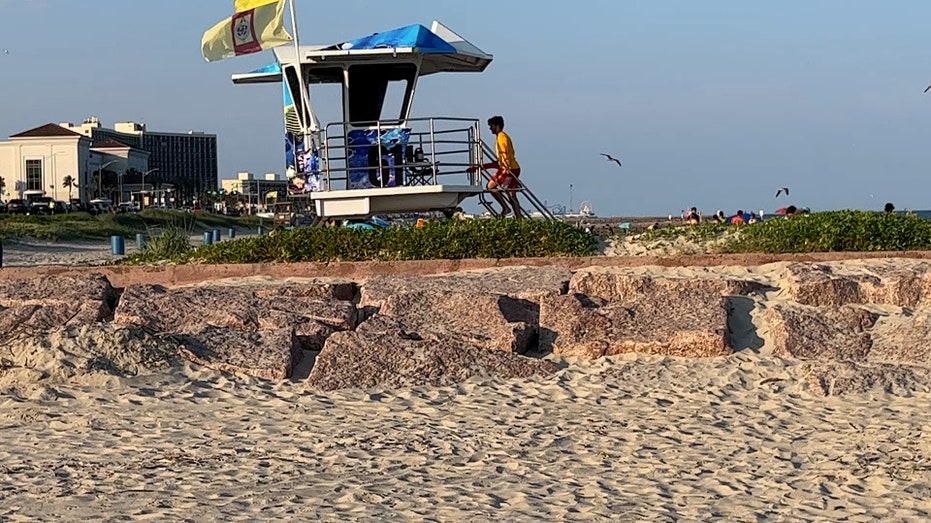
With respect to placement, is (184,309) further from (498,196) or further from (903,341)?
(498,196)

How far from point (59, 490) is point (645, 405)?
431 centimetres

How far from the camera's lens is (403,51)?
20203 millimetres

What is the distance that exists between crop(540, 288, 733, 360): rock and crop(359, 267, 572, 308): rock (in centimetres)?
50

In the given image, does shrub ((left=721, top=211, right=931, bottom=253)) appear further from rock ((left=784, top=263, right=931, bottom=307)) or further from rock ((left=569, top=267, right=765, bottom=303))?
rock ((left=569, top=267, right=765, bottom=303))

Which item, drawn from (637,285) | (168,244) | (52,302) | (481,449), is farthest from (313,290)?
(168,244)

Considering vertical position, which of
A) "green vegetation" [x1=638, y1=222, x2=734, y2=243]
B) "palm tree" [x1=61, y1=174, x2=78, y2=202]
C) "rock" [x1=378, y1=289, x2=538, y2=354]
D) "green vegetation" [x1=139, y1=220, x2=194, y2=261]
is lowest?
"rock" [x1=378, y1=289, x2=538, y2=354]

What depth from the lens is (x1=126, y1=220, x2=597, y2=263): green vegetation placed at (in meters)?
14.4

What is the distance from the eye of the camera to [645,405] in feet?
30.8

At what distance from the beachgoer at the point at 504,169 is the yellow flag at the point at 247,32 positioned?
359cm

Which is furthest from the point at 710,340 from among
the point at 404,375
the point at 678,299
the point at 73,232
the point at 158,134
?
the point at 158,134

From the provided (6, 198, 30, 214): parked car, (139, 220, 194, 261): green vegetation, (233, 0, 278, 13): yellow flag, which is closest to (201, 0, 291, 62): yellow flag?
(233, 0, 278, 13): yellow flag

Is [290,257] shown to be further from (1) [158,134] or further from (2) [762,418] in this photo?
(1) [158,134]

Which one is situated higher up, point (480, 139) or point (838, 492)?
point (480, 139)

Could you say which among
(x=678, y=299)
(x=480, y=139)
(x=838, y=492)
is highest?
(x=480, y=139)
